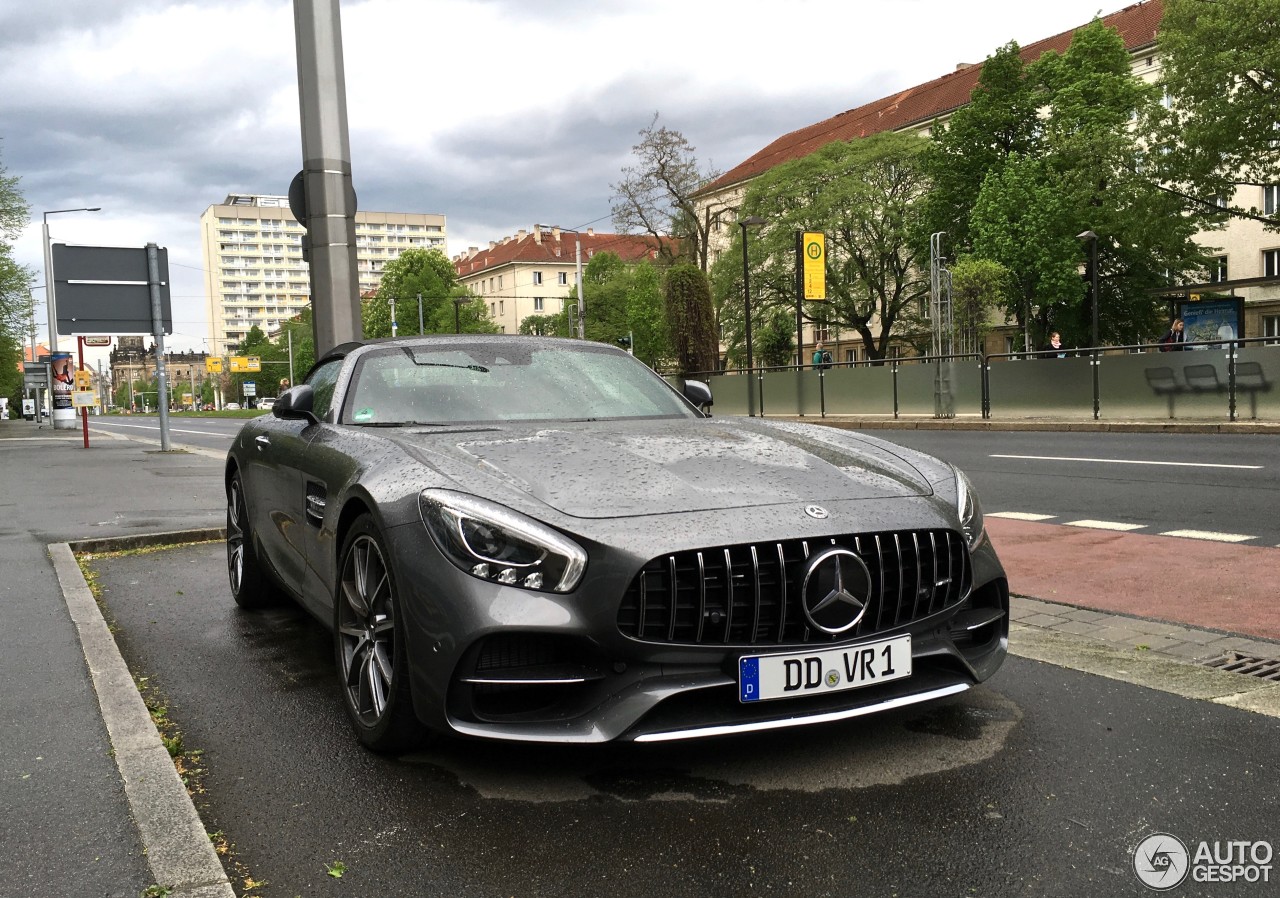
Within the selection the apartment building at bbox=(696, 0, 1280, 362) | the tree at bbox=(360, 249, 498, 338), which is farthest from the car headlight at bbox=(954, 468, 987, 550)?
the tree at bbox=(360, 249, 498, 338)

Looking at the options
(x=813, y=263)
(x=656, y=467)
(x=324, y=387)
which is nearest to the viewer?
(x=656, y=467)

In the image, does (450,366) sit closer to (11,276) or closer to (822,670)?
(822,670)

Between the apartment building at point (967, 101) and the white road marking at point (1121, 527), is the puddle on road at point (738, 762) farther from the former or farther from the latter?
the apartment building at point (967, 101)

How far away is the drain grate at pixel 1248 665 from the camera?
13.2 ft

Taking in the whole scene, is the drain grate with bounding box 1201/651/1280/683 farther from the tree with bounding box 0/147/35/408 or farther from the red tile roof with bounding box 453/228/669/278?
the red tile roof with bounding box 453/228/669/278

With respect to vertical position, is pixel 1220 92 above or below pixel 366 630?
→ above

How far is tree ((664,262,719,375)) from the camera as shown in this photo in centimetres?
4297

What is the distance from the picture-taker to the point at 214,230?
529ft

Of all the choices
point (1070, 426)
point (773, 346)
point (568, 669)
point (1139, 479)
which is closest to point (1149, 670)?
point (568, 669)

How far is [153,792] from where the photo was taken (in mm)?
2939

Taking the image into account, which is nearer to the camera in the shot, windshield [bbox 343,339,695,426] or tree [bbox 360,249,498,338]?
windshield [bbox 343,339,695,426]

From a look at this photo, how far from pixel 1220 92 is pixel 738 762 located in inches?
1356

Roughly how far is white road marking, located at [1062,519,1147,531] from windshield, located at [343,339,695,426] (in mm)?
4592

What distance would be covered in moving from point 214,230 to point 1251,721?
17404 cm
